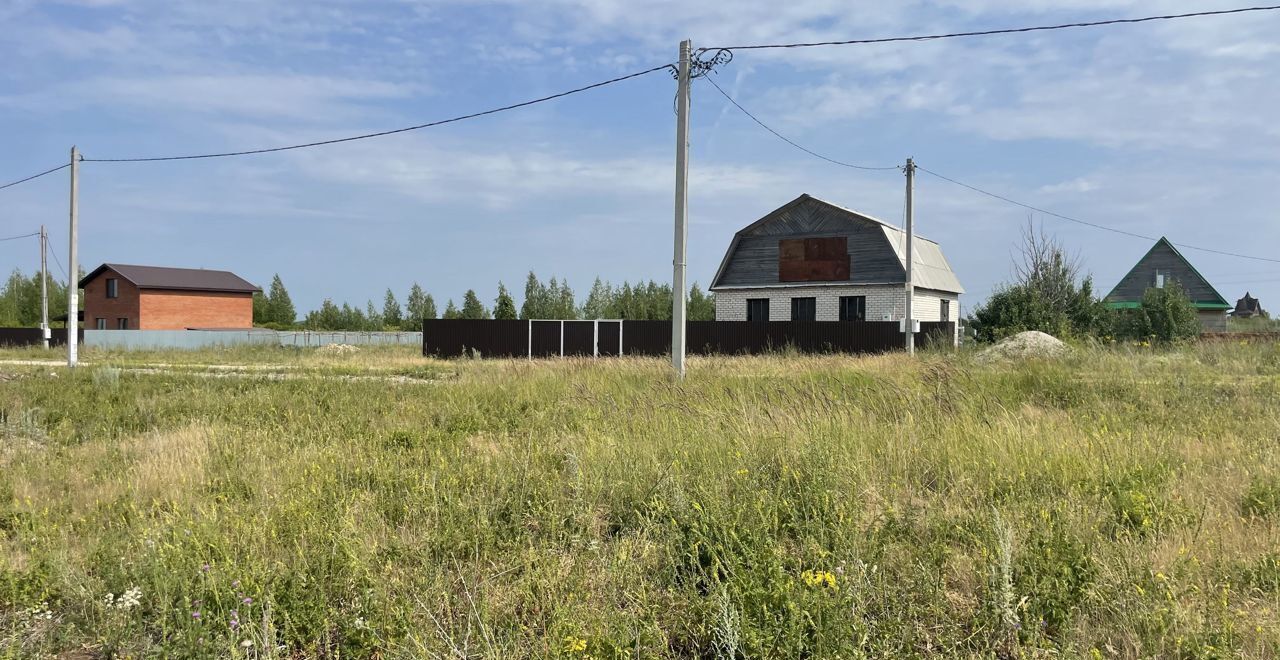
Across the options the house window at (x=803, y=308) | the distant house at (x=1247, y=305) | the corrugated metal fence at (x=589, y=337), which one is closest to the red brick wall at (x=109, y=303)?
the corrugated metal fence at (x=589, y=337)

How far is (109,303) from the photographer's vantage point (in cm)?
5372

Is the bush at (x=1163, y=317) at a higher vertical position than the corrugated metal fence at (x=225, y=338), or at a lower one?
higher

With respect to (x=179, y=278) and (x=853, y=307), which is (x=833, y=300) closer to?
(x=853, y=307)

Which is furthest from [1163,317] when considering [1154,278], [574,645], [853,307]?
[574,645]

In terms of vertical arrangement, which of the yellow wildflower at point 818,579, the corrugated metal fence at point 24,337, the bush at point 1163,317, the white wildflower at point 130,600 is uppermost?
the bush at point 1163,317

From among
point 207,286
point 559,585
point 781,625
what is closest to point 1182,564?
point 781,625

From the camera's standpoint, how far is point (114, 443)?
8.05 meters

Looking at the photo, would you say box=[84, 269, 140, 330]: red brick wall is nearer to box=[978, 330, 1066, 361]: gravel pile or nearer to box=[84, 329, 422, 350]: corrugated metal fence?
box=[84, 329, 422, 350]: corrugated metal fence

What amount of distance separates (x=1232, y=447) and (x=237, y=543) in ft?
25.0

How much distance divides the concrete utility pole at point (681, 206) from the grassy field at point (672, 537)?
4780 mm

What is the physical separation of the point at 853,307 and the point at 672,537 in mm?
31570

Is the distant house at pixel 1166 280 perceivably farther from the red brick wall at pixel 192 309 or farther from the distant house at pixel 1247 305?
the red brick wall at pixel 192 309

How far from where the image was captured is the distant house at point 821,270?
3328 centimetres

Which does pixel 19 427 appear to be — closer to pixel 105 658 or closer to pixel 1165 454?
pixel 105 658
